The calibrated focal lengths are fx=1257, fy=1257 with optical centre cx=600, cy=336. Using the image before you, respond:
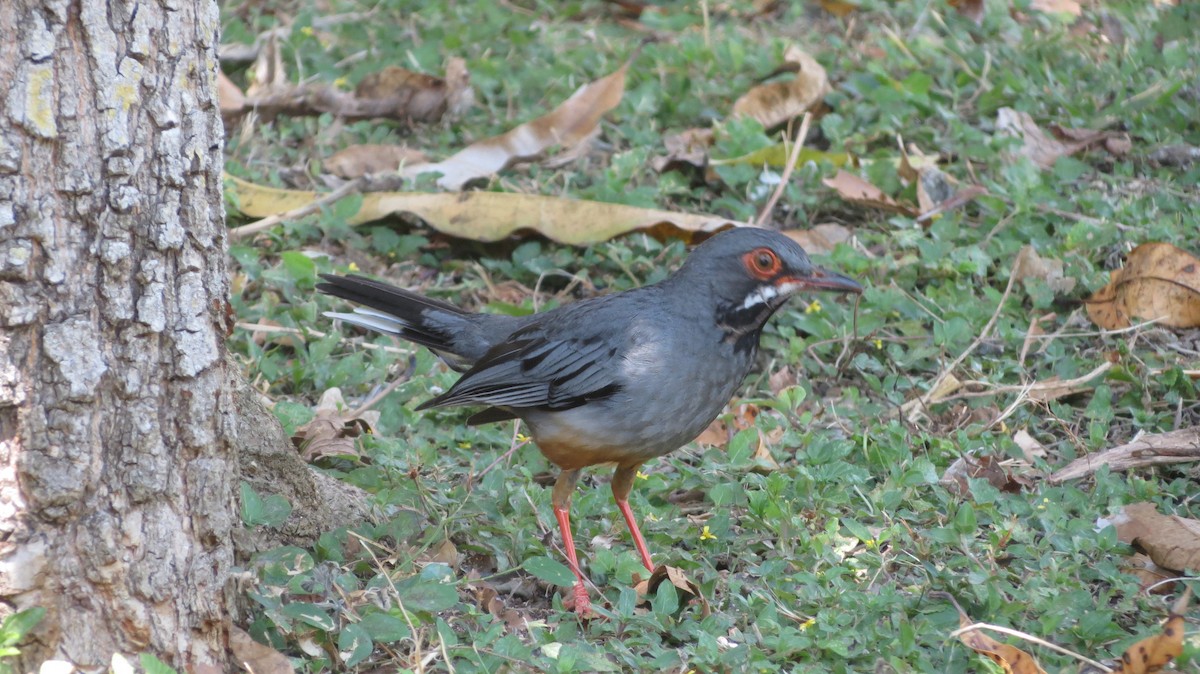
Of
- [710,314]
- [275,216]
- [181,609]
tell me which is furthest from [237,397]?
[275,216]

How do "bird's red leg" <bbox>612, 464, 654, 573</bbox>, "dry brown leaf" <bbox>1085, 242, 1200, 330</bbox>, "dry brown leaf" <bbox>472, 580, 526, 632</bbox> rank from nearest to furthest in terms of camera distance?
1. "dry brown leaf" <bbox>472, 580, 526, 632</bbox>
2. "bird's red leg" <bbox>612, 464, 654, 573</bbox>
3. "dry brown leaf" <bbox>1085, 242, 1200, 330</bbox>

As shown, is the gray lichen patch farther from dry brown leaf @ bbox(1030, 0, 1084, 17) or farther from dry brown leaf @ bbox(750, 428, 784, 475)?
dry brown leaf @ bbox(1030, 0, 1084, 17)

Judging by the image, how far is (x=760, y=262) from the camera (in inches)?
218

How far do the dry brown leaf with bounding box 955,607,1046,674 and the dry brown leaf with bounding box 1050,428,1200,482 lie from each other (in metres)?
1.59

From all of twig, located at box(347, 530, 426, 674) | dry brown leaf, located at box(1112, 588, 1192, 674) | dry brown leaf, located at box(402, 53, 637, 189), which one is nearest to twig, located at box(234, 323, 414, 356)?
dry brown leaf, located at box(402, 53, 637, 189)

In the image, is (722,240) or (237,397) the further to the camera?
(722,240)

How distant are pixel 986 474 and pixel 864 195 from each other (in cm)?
271

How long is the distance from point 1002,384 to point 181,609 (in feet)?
13.8

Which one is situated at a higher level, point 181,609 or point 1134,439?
point 181,609

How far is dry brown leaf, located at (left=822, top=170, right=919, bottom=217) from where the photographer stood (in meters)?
7.79

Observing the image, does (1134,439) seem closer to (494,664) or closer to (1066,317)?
(1066,317)

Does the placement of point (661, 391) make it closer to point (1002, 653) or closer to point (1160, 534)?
point (1002, 653)

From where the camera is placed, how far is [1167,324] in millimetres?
6535

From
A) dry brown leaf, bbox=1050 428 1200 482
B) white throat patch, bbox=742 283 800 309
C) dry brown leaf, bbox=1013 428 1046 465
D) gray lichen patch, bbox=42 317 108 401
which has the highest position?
gray lichen patch, bbox=42 317 108 401
